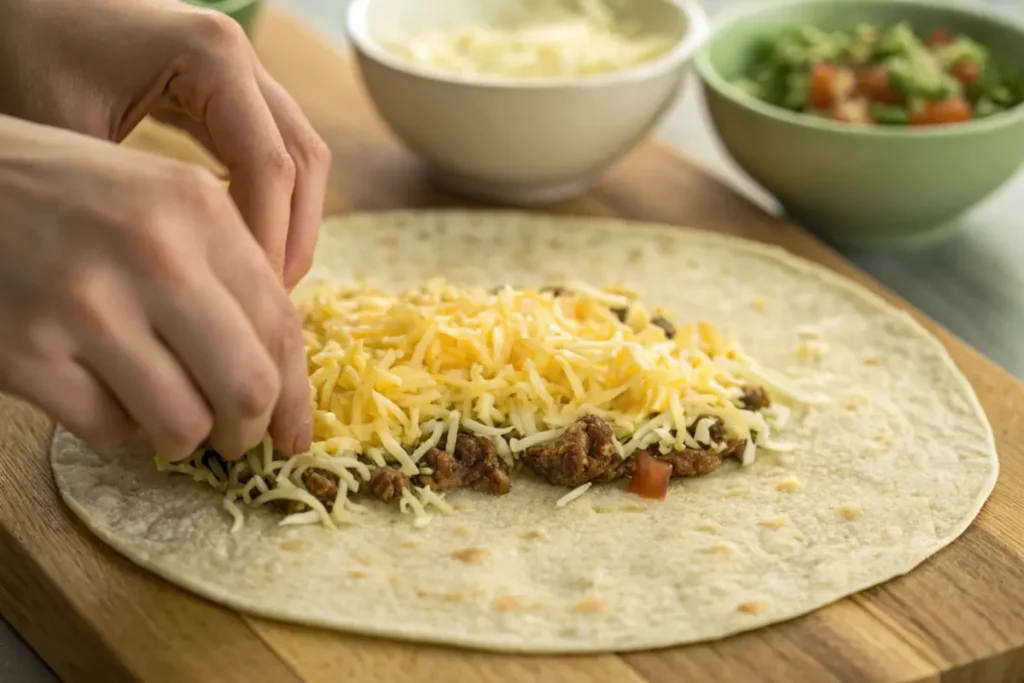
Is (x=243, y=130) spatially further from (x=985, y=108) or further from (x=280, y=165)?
(x=985, y=108)

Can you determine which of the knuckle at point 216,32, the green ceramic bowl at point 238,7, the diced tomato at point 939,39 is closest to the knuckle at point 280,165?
the knuckle at point 216,32

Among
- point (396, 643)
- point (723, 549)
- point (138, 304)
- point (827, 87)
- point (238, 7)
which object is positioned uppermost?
point (138, 304)

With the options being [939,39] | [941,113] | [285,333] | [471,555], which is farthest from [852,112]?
[285,333]

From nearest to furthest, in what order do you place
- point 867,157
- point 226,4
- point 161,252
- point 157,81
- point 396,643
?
point 161,252 < point 396,643 < point 157,81 < point 867,157 < point 226,4

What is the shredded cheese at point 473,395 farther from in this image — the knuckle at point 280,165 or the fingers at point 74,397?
the fingers at point 74,397

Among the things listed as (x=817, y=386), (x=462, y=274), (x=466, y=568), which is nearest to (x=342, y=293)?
(x=462, y=274)

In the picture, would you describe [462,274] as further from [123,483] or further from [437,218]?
[123,483]

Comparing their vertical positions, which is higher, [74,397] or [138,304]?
[138,304]
